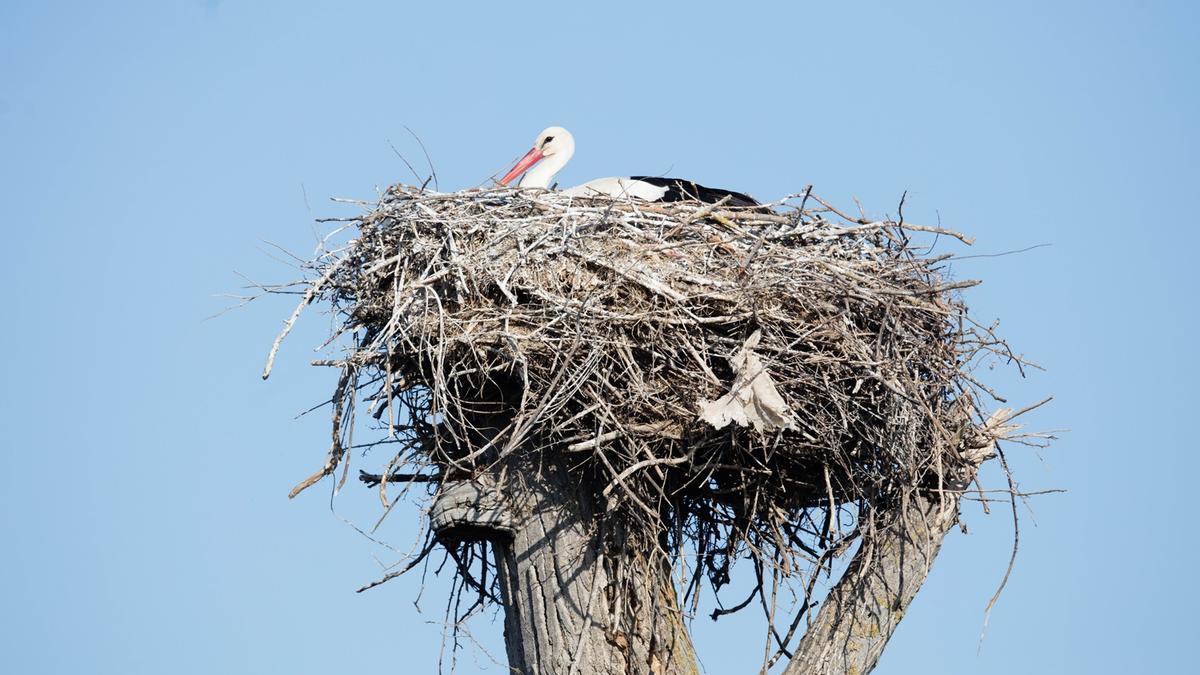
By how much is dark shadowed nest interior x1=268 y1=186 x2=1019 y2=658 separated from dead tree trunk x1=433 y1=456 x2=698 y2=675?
9cm

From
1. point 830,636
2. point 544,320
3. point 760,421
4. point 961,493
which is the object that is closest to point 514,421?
point 544,320

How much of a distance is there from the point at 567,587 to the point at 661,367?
0.89 m

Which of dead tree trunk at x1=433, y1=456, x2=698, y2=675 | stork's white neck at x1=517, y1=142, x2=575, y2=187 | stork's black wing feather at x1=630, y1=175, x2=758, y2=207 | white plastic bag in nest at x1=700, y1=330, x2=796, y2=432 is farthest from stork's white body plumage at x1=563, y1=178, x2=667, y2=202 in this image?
dead tree trunk at x1=433, y1=456, x2=698, y2=675

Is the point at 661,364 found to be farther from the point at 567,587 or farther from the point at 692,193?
the point at 692,193

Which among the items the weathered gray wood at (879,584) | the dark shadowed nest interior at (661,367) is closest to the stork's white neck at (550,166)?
the dark shadowed nest interior at (661,367)

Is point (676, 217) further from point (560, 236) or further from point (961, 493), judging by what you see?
point (961, 493)

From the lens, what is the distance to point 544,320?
502cm

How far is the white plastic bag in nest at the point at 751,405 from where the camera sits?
186 inches

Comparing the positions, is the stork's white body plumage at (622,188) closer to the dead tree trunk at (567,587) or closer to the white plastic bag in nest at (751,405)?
the white plastic bag in nest at (751,405)

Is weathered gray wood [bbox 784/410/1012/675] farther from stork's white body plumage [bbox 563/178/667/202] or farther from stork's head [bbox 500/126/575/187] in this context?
stork's head [bbox 500/126/575/187]

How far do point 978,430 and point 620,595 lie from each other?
1561 mm

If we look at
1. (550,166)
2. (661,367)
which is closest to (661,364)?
(661,367)

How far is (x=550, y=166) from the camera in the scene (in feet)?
28.6

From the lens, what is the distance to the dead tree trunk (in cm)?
461
